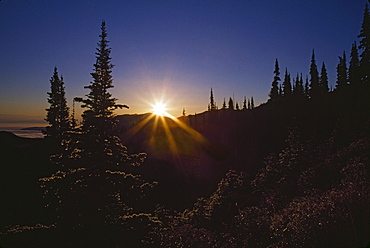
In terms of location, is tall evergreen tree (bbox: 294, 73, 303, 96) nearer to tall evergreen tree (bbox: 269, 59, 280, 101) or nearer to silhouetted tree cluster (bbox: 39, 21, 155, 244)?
tall evergreen tree (bbox: 269, 59, 280, 101)

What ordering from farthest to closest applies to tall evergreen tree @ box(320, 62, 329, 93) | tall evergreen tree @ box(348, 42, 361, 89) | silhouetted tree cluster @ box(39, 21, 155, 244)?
1. tall evergreen tree @ box(320, 62, 329, 93)
2. tall evergreen tree @ box(348, 42, 361, 89)
3. silhouetted tree cluster @ box(39, 21, 155, 244)

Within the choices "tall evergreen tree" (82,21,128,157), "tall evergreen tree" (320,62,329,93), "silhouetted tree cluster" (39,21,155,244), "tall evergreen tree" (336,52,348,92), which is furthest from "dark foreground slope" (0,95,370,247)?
"tall evergreen tree" (320,62,329,93)

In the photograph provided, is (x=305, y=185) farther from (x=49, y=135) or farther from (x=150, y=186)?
(x=49, y=135)

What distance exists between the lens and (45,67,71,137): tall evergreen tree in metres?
27.1

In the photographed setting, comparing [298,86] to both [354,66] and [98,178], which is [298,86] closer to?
[354,66]

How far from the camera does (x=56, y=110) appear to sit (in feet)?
90.7

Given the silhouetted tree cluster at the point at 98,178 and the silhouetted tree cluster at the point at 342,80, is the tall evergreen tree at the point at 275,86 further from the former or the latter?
the silhouetted tree cluster at the point at 98,178

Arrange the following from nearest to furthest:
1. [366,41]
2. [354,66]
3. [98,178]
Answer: [98,178] → [366,41] → [354,66]

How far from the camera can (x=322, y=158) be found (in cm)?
2295

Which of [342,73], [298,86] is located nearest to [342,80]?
[342,73]

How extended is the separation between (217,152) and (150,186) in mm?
62857

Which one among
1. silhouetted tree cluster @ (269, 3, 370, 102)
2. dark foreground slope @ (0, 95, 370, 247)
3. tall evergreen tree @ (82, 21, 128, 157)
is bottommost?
dark foreground slope @ (0, 95, 370, 247)

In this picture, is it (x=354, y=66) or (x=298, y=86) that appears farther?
(x=298, y=86)

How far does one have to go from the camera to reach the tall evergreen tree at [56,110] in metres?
27.1
